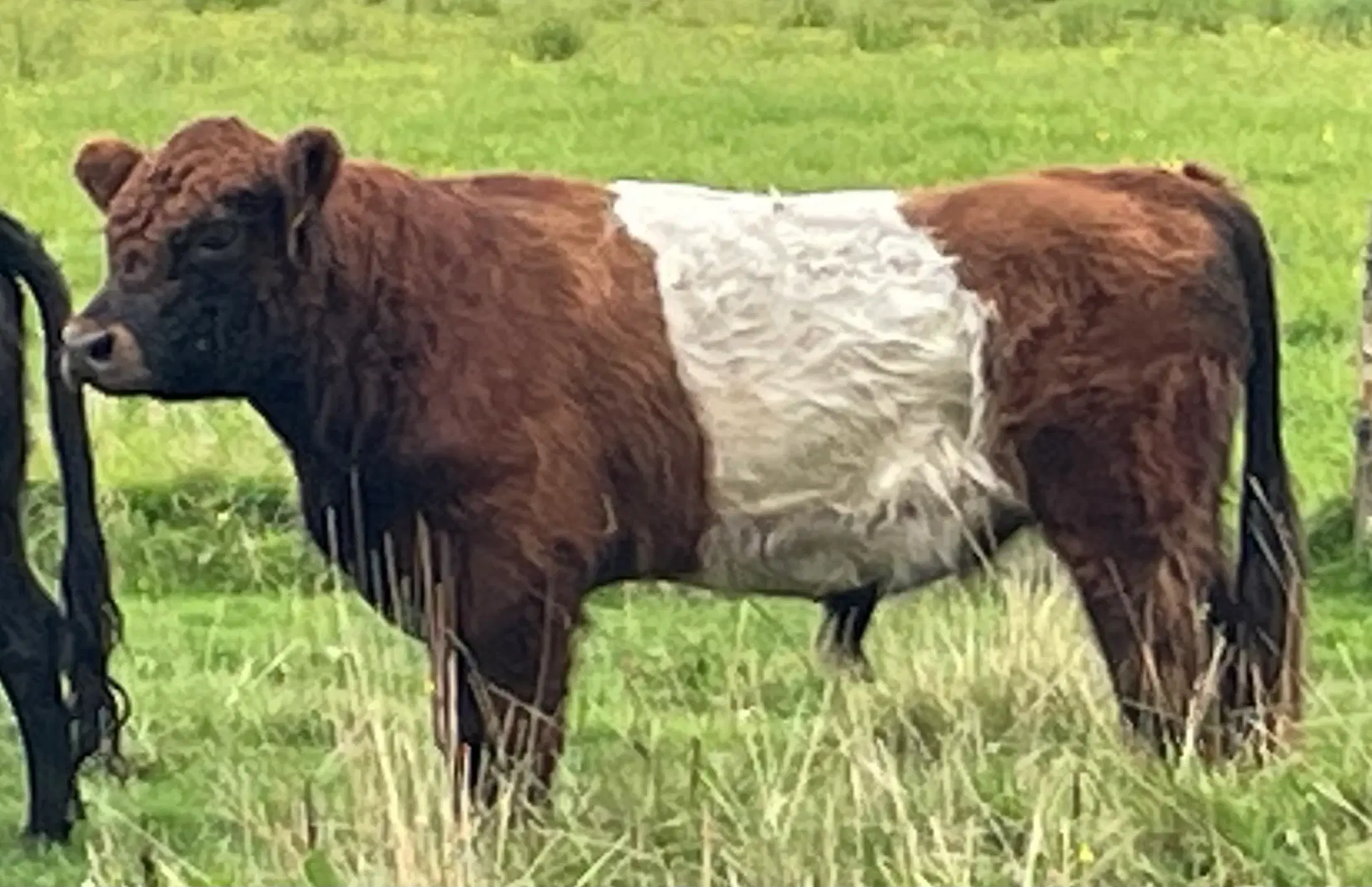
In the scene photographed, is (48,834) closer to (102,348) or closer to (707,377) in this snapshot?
(102,348)

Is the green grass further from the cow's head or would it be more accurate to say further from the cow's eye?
the cow's eye

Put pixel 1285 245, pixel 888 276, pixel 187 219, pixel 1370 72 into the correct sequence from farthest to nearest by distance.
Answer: pixel 1370 72 → pixel 1285 245 → pixel 888 276 → pixel 187 219

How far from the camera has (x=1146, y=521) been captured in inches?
289

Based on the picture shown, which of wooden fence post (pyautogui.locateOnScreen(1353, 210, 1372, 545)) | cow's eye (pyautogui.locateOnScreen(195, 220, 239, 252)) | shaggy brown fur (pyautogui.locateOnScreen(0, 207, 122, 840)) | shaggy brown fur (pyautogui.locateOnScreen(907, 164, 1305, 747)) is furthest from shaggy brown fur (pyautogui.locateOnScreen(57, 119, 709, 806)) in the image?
wooden fence post (pyautogui.locateOnScreen(1353, 210, 1372, 545))

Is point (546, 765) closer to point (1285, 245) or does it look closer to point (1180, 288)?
point (1180, 288)

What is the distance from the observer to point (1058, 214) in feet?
24.3

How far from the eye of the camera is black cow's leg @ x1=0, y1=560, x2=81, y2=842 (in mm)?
7188

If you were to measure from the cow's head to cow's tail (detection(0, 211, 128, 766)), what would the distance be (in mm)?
433

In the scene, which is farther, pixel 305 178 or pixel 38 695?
pixel 38 695

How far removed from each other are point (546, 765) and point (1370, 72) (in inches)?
577

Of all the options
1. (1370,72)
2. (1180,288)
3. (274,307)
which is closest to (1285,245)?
(1370,72)

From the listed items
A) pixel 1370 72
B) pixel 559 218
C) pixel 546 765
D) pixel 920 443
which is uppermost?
pixel 559 218

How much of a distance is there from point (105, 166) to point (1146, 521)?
7.83 feet

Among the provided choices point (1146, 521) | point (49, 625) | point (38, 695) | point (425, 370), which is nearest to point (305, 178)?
point (425, 370)
